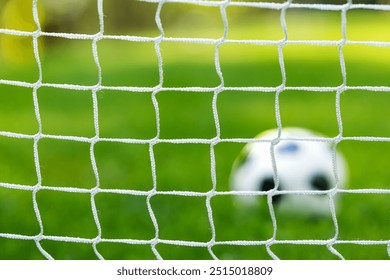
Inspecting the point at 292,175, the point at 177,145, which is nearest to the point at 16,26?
the point at 177,145

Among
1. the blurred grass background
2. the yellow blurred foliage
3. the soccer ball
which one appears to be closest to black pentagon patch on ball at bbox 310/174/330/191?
the soccer ball

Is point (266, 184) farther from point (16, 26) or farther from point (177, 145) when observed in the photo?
point (16, 26)

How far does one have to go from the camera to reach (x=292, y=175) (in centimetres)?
230

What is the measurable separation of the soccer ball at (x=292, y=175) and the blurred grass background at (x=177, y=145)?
4cm

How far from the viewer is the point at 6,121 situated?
3961 mm

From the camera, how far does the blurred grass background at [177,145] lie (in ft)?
7.23

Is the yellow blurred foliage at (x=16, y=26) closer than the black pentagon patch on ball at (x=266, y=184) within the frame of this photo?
No

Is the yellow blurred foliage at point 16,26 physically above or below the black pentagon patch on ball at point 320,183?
above

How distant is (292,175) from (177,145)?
3.70 ft

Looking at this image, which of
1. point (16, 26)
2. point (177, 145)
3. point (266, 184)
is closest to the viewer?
point (266, 184)

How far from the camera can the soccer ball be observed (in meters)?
2.27

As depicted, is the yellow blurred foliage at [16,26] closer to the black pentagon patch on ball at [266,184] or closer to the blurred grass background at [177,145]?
the blurred grass background at [177,145]

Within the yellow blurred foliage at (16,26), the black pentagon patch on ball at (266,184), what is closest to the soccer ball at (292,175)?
the black pentagon patch on ball at (266,184)
